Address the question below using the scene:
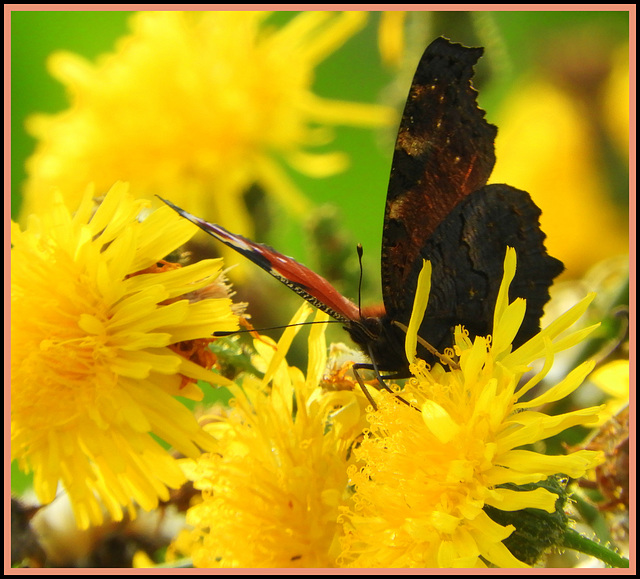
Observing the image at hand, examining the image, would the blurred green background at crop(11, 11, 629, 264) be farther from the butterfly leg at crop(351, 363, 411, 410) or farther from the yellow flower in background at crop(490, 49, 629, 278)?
the butterfly leg at crop(351, 363, 411, 410)

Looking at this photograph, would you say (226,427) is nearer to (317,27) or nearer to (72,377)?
(72,377)

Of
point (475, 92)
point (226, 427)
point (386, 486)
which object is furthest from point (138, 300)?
point (475, 92)

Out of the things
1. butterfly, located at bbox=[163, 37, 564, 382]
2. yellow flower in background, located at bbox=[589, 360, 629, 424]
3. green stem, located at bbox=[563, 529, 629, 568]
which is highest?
butterfly, located at bbox=[163, 37, 564, 382]

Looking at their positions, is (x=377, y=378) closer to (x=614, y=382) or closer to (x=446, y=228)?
(x=446, y=228)

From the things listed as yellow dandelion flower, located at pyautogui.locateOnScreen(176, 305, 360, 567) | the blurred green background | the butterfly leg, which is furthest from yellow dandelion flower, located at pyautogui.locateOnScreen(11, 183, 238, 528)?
the blurred green background

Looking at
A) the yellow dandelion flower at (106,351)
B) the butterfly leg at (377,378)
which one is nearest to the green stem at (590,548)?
the butterfly leg at (377,378)

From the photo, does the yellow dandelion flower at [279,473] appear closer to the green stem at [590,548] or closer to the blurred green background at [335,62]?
the green stem at [590,548]
